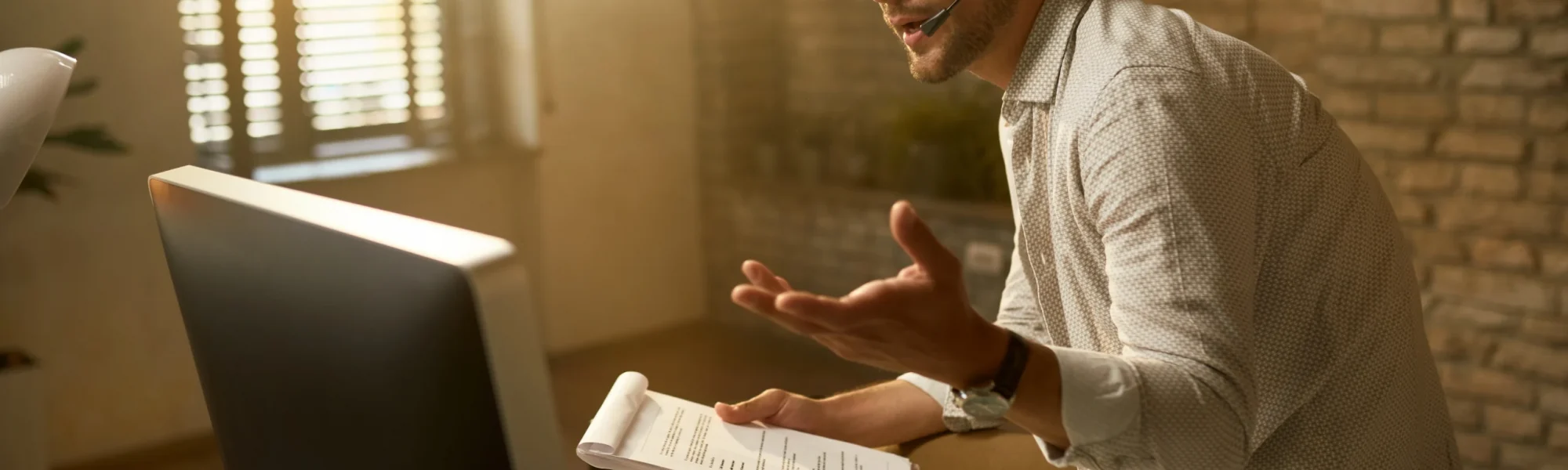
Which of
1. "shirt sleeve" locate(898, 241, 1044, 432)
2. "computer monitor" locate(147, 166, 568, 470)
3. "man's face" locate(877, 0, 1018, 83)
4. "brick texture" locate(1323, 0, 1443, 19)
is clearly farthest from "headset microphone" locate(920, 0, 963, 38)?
"brick texture" locate(1323, 0, 1443, 19)

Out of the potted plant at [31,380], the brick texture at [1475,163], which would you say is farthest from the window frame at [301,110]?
the brick texture at [1475,163]

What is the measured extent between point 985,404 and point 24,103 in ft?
2.47

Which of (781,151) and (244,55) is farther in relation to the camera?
(781,151)

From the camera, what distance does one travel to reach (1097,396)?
914 millimetres

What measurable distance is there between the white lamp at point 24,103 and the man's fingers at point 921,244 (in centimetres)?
63

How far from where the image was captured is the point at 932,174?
4176 millimetres

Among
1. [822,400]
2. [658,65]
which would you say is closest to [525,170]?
[658,65]

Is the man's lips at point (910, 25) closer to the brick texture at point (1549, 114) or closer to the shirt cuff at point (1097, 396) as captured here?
the shirt cuff at point (1097, 396)

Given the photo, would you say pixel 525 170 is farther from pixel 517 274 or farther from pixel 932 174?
pixel 517 274

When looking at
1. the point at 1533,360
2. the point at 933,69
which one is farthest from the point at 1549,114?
the point at 933,69

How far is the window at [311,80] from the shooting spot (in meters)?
3.56

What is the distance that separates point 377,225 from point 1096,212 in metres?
0.58

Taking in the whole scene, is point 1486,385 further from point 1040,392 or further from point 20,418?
point 20,418

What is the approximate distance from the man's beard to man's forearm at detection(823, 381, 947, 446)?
0.35 metres
